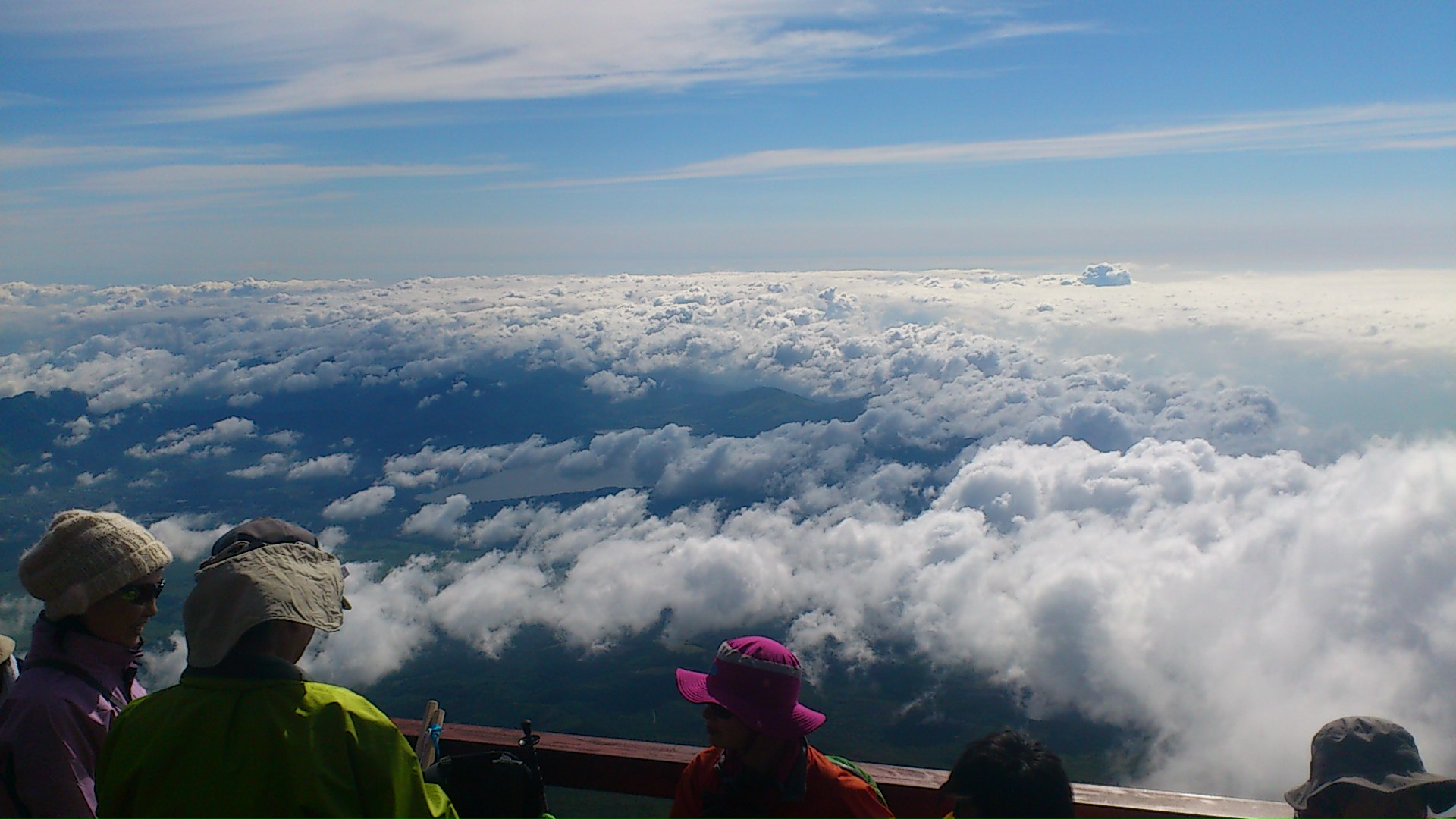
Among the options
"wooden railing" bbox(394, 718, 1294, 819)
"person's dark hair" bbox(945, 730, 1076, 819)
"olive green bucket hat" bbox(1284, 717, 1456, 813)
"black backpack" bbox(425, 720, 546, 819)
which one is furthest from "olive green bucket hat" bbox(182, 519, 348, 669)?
"olive green bucket hat" bbox(1284, 717, 1456, 813)

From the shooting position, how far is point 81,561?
10.1 feet

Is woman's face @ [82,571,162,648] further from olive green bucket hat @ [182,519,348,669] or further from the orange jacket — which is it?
the orange jacket

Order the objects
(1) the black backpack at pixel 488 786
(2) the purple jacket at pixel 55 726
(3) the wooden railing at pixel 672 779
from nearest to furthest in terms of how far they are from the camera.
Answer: (2) the purple jacket at pixel 55 726, (1) the black backpack at pixel 488 786, (3) the wooden railing at pixel 672 779

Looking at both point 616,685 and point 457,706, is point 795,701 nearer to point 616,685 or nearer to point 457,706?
point 457,706

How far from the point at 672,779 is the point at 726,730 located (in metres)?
0.59

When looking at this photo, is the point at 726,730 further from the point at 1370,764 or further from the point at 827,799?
the point at 1370,764

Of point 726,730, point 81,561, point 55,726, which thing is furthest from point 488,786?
point 81,561

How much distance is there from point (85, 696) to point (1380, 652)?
22895cm

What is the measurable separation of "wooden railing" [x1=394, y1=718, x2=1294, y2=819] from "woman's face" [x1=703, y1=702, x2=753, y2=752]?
0.46 meters

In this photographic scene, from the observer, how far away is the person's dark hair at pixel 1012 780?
2549 millimetres

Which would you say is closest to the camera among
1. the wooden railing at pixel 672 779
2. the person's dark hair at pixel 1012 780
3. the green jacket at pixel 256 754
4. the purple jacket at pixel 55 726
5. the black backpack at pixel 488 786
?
the green jacket at pixel 256 754

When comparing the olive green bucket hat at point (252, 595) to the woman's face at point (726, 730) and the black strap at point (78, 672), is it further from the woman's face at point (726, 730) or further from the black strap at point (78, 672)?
the woman's face at point (726, 730)

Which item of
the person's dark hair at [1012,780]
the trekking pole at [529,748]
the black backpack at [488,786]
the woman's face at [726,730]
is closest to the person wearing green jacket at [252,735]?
the black backpack at [488,786]

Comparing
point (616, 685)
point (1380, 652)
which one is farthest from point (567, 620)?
point (1380, 652)
